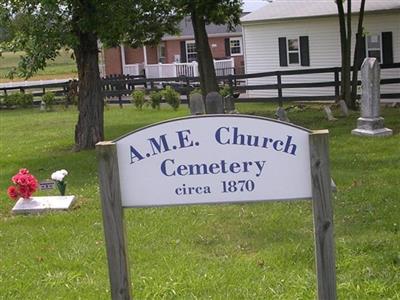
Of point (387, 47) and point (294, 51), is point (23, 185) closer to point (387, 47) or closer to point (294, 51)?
point (387, 47)

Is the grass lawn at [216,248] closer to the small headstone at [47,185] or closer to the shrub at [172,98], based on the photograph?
the small headstone at [47,185]

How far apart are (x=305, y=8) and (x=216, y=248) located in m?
22.9

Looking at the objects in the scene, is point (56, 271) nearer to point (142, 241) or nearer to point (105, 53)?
point (142, 241)

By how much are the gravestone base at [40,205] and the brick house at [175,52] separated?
32.9 m

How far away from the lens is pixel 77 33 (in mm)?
14844

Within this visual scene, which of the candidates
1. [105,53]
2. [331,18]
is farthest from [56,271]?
[105,53]

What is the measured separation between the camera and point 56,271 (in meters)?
6.51

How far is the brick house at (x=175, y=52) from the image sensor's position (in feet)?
140

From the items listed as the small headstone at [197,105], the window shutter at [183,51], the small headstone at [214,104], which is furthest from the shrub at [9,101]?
the small headstone at [214,104]

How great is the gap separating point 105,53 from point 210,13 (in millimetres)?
25377

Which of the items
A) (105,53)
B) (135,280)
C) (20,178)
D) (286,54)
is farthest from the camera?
(105,53)

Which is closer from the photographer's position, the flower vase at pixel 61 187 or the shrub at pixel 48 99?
the flower vase at pixel 61 187

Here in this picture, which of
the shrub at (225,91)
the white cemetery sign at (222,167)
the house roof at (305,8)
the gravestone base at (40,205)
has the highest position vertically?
the house roof at (305,8)

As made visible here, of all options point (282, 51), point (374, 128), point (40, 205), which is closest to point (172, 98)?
point (282, 51)
